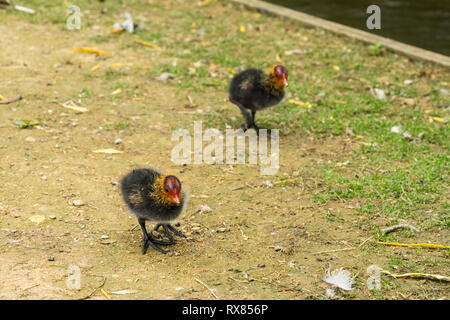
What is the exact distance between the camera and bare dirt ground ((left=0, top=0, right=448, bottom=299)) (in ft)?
13.5

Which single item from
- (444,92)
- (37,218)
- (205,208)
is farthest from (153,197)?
(444,92)

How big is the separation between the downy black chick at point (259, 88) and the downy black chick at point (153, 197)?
7.33ft

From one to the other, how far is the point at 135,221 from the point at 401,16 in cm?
778

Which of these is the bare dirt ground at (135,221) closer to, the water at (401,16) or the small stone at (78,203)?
the small stone at (78,203)

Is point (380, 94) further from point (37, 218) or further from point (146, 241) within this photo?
point (37, 218)

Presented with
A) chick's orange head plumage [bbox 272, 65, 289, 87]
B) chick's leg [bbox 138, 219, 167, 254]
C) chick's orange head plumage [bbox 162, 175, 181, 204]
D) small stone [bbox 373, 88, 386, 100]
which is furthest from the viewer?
small stone [bbox 373, 88, 386, 100]

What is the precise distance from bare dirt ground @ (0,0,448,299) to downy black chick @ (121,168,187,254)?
0.95 ft

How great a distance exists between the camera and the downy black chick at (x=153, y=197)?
4.40 metres

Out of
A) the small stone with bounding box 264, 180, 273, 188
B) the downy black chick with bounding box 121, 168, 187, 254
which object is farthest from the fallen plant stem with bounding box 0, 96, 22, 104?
the small stone with bounding box 264, 180, 273, 188

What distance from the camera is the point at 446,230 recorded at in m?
4.90

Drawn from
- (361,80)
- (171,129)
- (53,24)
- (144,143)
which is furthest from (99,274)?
(53,24)

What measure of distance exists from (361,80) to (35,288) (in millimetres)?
5746

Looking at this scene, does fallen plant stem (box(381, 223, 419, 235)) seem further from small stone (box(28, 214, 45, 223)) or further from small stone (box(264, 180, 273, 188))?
small stone (box(28, 214, 45, 223))

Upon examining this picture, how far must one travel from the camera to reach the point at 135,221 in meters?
5.06
